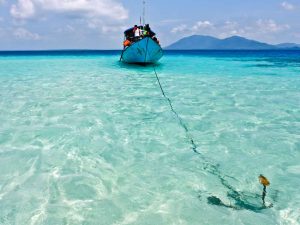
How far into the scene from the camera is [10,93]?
14062 mm

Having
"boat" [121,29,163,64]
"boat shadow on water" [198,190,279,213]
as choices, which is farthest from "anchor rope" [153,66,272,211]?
"boat" [121,29,163,64]

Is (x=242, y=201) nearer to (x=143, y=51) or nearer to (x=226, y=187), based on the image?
(x=226, y=187)

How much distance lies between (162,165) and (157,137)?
5.62 ft

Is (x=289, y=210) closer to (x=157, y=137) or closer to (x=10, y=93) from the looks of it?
(x=157, y=137)

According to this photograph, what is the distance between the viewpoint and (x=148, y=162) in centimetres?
606

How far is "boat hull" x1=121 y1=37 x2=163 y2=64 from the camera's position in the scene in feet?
80.8

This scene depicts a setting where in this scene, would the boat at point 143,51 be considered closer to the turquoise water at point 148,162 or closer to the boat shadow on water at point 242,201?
the turquoise water at point 148,162

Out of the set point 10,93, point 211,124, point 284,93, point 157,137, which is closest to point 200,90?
point 284,93

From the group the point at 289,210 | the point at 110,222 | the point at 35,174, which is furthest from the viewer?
the point at 35,174

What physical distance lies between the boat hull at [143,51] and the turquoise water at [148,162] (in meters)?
13.9

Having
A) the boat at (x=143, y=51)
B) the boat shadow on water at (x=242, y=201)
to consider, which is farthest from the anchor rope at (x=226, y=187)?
the boat at (x=143, y=51)

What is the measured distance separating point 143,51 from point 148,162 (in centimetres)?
2037

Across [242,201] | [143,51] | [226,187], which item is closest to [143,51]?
[143,51]

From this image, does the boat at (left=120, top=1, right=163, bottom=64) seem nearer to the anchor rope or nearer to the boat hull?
the boat hull
